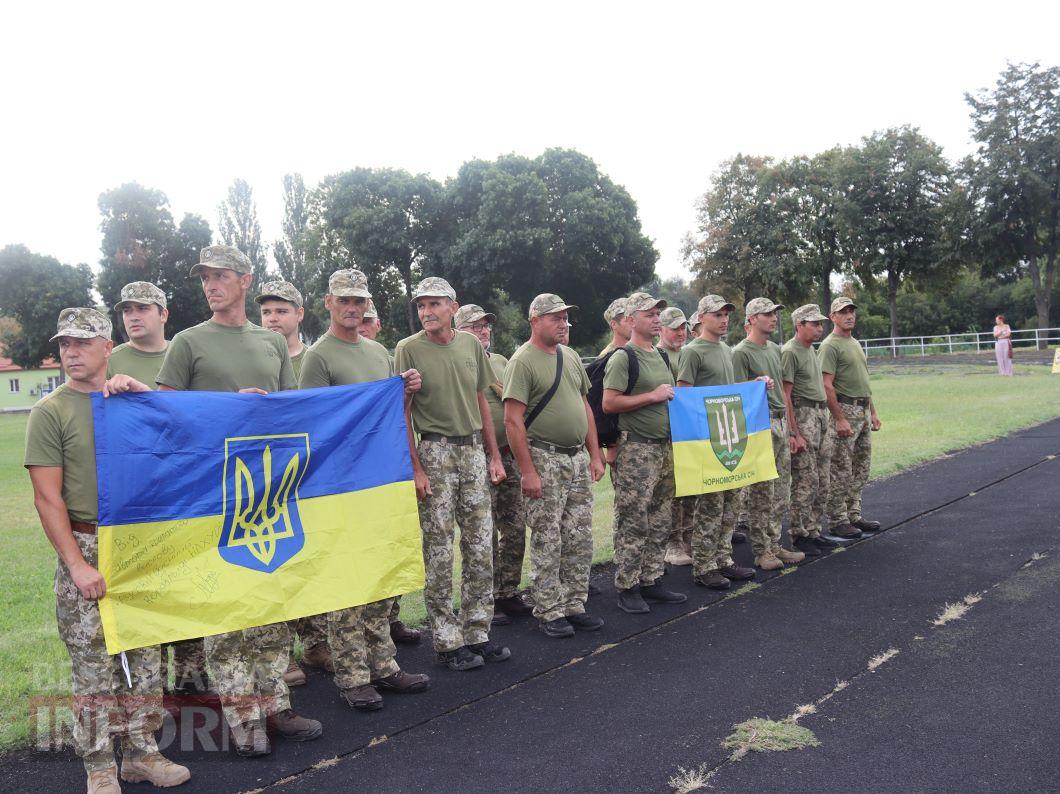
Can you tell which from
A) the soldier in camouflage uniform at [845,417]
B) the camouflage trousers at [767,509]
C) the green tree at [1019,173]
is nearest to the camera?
the camouflage trousers at [767,509]

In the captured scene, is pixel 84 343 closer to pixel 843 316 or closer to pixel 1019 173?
pixel 843 316

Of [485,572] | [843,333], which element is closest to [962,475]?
[843,333]

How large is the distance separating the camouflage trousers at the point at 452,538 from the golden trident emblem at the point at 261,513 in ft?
3.15

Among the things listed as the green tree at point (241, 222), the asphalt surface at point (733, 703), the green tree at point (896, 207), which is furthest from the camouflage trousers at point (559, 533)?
the green tree at point (241, 222)

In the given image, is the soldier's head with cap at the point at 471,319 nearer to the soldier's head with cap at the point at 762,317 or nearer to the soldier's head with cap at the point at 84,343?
the soldier's head with cap at the point at 762,317

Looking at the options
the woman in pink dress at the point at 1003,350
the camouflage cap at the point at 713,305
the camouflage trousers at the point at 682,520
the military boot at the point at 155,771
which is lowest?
the military boot at the point at 155,771

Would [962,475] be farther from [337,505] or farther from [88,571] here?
[88,571]

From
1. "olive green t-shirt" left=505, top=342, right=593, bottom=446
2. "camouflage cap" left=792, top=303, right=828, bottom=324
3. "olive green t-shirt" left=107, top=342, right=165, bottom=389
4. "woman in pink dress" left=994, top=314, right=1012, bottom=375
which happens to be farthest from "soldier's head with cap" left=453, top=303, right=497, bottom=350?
"woman in pink dress" left=994, top=314, right=1012, bottom=375

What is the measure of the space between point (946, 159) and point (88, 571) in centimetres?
5660

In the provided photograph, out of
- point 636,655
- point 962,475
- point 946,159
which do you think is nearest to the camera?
point 636,655

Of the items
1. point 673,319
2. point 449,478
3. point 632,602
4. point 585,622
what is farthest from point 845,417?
point 449,478

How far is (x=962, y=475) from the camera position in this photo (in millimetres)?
10922

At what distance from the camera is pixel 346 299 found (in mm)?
5121

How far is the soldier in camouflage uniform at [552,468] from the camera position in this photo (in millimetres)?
5840
